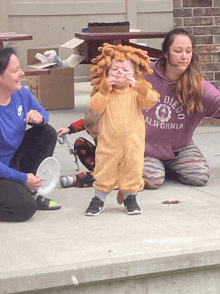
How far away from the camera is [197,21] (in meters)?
6.22

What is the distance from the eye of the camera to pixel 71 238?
9.81 feet

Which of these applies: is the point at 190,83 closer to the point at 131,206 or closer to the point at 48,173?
the point at 131,206

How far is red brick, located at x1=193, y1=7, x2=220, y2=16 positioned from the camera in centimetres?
620

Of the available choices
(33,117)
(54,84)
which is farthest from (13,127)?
(54,84)

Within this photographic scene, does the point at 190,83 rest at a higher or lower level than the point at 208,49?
lower

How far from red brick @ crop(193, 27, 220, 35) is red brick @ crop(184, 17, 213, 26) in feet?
0.17

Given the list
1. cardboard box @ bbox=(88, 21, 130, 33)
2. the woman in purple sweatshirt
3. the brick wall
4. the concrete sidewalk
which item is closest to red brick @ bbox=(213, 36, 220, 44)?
the brick wall

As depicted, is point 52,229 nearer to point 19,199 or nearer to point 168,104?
point 19,199

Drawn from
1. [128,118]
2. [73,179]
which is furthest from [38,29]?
[128,118]

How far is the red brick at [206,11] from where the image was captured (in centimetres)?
620

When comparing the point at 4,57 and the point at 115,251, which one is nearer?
the point at 115,251

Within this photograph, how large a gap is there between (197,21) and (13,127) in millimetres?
3349


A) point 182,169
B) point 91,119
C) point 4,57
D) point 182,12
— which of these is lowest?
point 182,169

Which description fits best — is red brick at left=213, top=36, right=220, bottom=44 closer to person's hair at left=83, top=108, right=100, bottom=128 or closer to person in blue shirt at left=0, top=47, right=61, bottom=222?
person's hair at left=83, top=108, right=100, bottom=128
